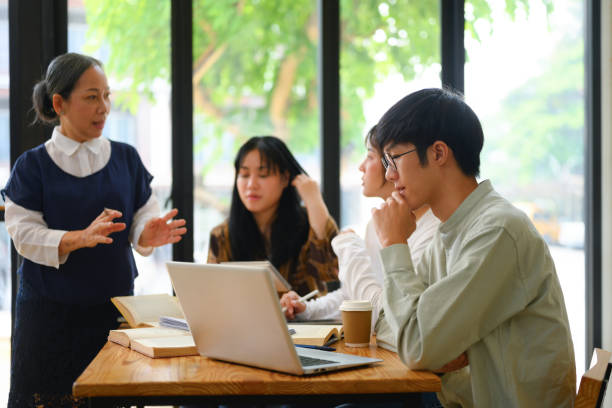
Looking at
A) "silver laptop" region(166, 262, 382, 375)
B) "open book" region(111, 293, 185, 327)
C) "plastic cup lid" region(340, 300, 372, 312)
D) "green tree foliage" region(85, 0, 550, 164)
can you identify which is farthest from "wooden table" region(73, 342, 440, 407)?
"green tree foliage" region(85, 0, 550, 164)

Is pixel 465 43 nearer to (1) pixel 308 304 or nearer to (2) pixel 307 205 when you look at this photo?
(2) pixel 307 205

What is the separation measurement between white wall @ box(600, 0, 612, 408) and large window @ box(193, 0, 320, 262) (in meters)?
1.46

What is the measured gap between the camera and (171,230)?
220 centimetres

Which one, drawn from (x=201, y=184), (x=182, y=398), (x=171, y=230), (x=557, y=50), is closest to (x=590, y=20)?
(x=557, y=50)

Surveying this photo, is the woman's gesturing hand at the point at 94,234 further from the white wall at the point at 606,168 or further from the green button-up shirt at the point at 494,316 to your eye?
the white wall at the point at 606,168

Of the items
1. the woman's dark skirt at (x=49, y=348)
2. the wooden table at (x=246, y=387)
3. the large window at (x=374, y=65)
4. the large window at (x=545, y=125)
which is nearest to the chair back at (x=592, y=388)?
the wooden table at (x=246, y=387)

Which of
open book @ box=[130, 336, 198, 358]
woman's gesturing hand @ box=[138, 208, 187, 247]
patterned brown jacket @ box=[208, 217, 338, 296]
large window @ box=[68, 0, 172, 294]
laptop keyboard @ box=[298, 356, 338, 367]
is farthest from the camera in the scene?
large window @ box=[68, 0, 172, 294]

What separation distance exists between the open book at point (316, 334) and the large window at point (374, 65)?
153cm

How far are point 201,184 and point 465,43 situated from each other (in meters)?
1.53

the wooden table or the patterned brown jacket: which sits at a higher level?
the patterned brown jacket

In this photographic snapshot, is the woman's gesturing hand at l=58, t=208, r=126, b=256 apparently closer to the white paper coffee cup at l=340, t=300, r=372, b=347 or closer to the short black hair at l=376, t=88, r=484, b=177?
the white paper coffee cup at l=340, t=300, r=372, b=347

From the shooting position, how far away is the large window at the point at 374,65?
10.5 ft

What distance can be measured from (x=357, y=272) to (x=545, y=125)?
195 cm

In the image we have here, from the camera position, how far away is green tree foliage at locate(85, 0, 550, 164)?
10.4ft
